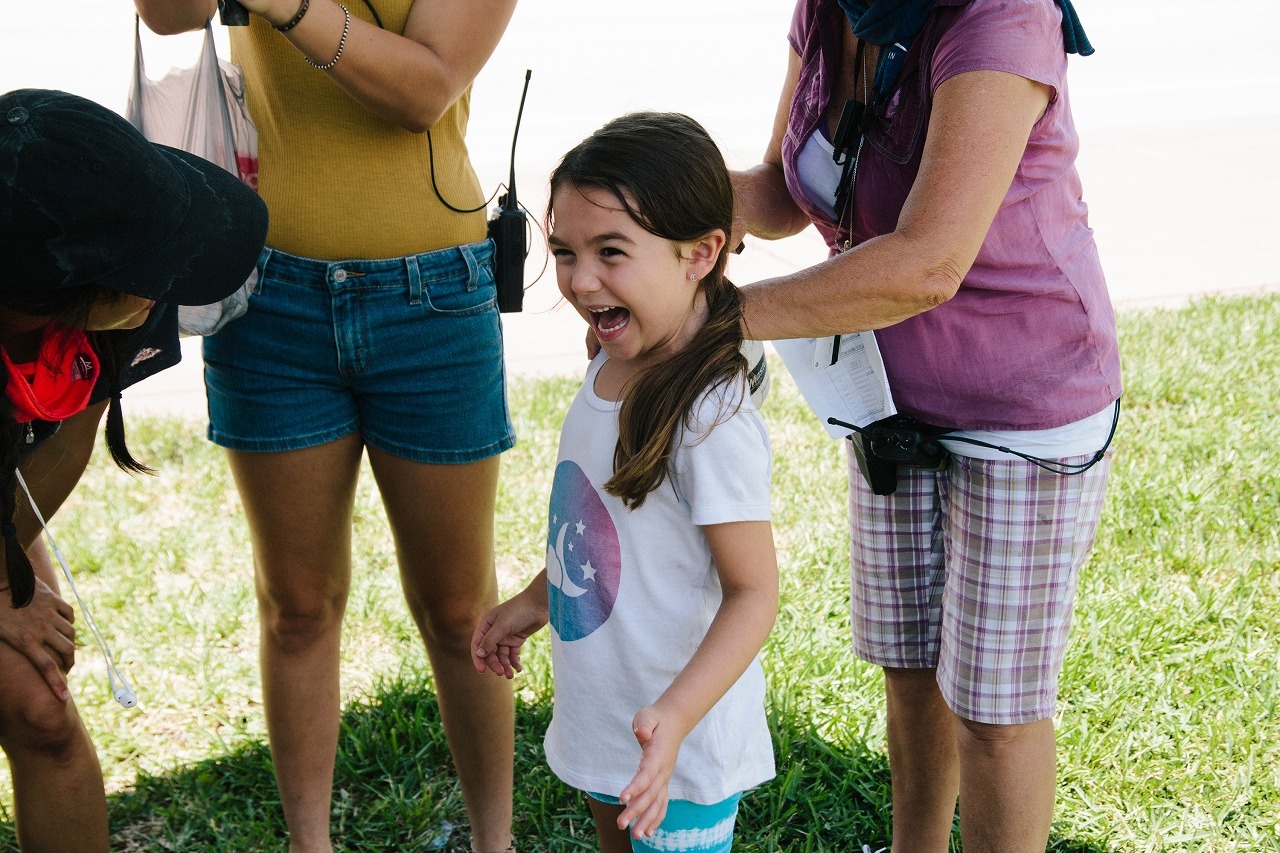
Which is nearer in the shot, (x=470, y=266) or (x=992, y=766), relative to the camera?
(x=992, y=766)

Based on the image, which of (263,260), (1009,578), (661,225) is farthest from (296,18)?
(1009,578)

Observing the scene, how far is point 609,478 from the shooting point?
5.82ft

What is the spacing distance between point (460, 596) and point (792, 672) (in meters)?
1.08

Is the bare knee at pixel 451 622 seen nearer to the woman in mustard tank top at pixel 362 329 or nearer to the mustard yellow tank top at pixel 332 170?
the woman in mustard tank top at pixel 362 329

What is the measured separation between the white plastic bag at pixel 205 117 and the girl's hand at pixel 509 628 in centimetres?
67

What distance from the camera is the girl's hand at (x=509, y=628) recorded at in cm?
198

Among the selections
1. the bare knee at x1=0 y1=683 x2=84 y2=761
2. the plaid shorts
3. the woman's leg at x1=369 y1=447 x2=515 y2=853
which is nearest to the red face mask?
the bare knee at x1=0 y1=683 x2=84 y2=761

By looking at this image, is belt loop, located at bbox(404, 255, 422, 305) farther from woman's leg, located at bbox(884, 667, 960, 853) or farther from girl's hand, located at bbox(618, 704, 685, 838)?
woman's leg, located at bbox(884, 667, 960, 853)

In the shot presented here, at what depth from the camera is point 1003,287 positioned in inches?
74.9

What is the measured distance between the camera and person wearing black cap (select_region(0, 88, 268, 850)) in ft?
5.15

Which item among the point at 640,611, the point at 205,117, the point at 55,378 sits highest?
the point at 205,117

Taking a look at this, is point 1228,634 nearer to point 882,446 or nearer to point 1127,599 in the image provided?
point 1127,599

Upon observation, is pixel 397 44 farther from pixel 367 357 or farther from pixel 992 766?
pixel 992 766

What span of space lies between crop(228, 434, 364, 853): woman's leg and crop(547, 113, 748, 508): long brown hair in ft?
2.37
